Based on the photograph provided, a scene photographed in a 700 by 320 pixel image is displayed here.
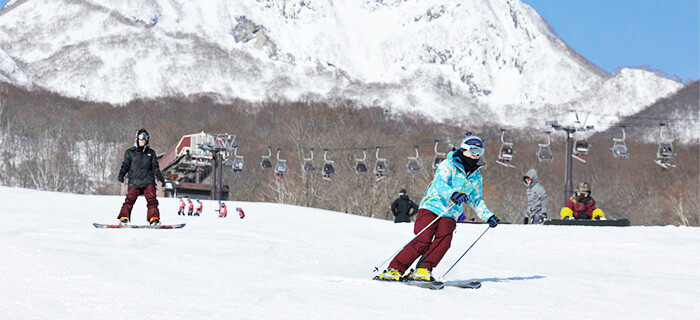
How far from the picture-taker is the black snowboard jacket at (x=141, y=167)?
37.7 feet

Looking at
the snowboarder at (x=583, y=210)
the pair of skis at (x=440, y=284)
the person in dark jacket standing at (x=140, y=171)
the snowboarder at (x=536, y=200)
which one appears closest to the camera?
the pair of skis at (x=440, y=284)

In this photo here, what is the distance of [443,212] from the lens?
7.07 m

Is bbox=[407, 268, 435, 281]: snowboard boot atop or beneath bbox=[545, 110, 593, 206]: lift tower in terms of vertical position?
beneath

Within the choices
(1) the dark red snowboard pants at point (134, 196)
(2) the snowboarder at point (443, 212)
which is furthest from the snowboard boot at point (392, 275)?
(1) the dark red snowboard pants at point (134, 196)

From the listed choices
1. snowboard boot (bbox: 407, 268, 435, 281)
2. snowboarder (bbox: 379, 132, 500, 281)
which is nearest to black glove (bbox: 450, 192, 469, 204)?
snowboarder (bbox: 379, 132, 500, 281)

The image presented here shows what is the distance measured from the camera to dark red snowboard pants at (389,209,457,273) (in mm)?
7062

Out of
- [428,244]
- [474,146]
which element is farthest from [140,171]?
[474,146]

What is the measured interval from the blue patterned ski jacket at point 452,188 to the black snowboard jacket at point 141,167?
539 cm

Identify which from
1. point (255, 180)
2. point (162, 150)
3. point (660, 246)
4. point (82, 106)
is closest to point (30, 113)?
point (82, 106)

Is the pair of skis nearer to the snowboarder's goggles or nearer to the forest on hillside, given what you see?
the snowboarder's goggles

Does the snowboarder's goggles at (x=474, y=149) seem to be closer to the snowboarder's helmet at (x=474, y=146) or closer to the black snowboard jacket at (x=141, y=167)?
the snowboarder's helmet at (x=474, y=146)

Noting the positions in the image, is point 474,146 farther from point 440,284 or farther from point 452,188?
point 440,284

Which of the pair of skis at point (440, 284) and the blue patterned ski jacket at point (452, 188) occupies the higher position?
the blue patterned ski jacket at point (452, 188)

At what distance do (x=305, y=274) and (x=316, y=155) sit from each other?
52742 mm
